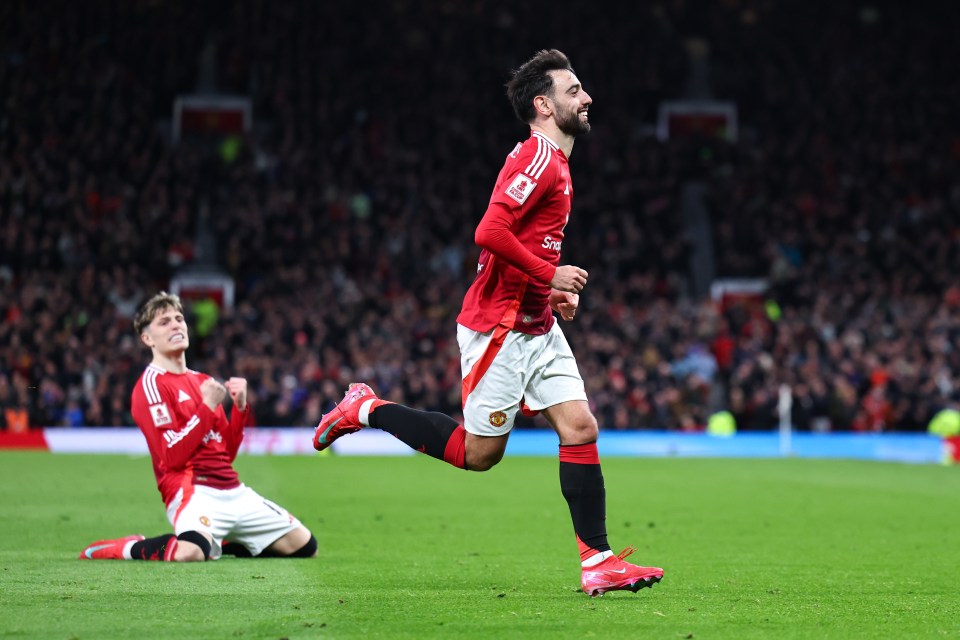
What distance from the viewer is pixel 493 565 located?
26.2ft

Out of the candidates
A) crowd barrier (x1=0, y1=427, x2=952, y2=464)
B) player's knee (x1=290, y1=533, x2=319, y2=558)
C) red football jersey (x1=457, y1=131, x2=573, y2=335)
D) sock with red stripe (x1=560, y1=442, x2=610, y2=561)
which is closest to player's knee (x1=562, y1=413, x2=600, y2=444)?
sock with red stripe (x1=560, y1=442, x2=610, y2=561)

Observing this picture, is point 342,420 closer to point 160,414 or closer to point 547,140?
point 160,414

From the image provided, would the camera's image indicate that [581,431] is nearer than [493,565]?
Yes

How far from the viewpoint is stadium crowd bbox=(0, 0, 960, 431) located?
82.3ft

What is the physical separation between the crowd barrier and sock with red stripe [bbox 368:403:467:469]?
15.7 meters

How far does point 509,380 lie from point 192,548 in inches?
107

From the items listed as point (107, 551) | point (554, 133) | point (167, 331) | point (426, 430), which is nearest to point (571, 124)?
point (554, 133)

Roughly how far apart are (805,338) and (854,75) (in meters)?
11.5

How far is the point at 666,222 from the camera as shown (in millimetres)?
31250

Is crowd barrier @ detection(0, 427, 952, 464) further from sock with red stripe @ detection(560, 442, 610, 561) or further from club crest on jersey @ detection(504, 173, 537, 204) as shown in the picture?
club crest on jersey @ detection(504, 173, 537, 204)

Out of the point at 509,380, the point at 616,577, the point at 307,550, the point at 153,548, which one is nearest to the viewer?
the point at 616,577

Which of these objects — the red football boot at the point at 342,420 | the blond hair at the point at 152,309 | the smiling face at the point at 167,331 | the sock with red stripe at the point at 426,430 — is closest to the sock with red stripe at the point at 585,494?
the sock with red stripe at the point at 426,430

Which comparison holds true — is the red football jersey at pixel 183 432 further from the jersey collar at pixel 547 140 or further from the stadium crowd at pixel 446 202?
the stadium crowd at pixel 446 202

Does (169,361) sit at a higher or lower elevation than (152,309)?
lower
